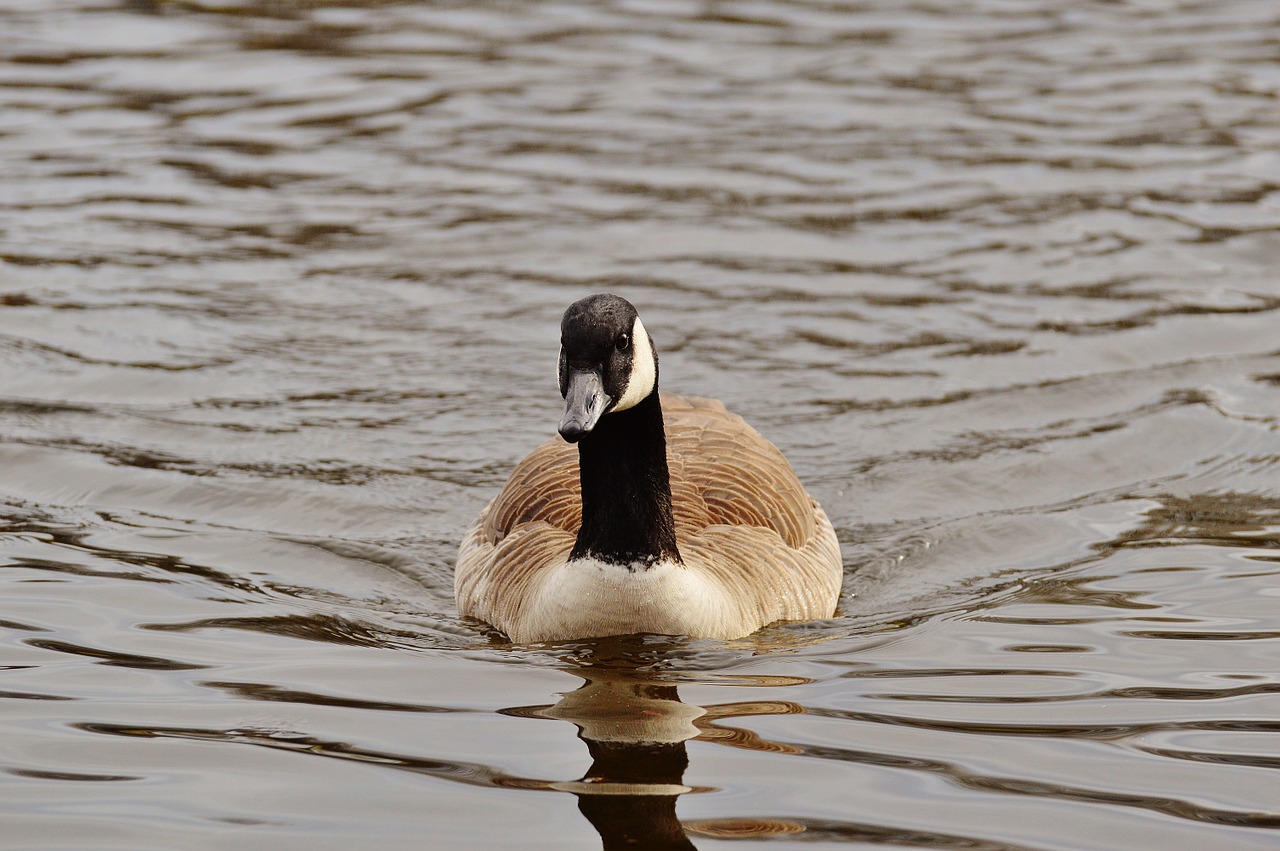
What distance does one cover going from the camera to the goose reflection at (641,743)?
571 cm

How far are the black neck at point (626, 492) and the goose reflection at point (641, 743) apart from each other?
0.54 meters

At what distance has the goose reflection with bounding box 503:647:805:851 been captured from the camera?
5.71 meters

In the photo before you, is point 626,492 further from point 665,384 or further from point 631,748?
point 665,384

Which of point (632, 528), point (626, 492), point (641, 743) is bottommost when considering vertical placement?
point (641, 743)

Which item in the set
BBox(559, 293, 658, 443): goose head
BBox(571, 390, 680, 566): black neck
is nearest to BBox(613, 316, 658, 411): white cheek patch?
BBox(559, 293, 658, 443): goose head

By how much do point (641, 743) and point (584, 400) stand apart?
1.43 metres

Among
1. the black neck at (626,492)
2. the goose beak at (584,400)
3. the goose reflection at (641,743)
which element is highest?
the goose beak at (584,400)

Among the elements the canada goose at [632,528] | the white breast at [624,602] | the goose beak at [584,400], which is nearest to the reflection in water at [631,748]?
the white breast at [624,602]

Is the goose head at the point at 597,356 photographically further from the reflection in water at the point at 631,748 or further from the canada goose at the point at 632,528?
the reflection in water at the point at 631,748

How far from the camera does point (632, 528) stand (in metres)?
7.77

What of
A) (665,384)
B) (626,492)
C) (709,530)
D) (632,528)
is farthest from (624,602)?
(665,384)

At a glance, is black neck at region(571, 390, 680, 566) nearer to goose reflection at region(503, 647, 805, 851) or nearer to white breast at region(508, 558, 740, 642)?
white breast at region(508, 558, 740, 642)

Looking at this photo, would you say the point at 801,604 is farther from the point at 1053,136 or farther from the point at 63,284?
the point at 1053,136

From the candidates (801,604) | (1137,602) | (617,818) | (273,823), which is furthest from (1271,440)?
(273,823)
